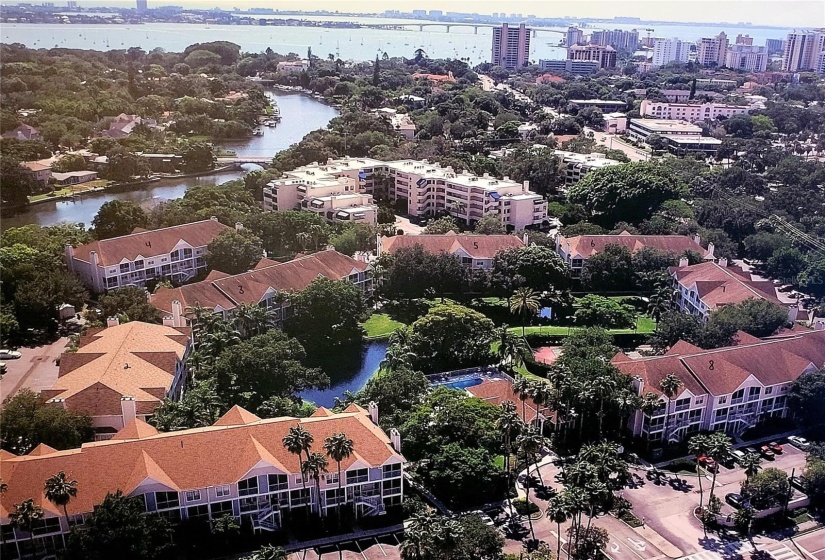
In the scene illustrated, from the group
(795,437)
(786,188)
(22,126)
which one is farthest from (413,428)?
(22,126)

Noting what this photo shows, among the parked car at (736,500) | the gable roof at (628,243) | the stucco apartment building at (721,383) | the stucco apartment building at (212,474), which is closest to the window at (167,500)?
the stucco apartment building at (212,474)

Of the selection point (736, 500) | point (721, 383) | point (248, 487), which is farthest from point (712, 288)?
point (248, 487)

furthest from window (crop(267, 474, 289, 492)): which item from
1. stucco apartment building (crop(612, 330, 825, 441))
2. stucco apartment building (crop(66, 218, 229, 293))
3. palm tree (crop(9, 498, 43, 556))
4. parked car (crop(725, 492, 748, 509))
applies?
stucco apartment building (crop(66, 218, 229, 293))

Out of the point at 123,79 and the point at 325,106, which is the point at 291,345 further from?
the point at 325,106

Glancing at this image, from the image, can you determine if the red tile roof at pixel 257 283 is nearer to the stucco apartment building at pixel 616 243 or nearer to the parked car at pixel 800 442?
the stucco apartment building at pixel 616 243

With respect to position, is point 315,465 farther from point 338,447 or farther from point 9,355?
point 9,355

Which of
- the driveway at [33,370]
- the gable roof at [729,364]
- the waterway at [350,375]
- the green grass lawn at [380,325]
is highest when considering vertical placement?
the gable roof at [729,364]
